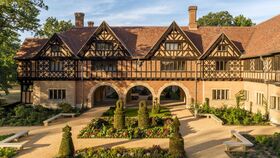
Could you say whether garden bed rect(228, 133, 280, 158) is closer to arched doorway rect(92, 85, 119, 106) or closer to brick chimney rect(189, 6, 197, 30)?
brick chimney rect(189, 6, 197, 30)

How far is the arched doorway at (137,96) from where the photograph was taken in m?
42.9

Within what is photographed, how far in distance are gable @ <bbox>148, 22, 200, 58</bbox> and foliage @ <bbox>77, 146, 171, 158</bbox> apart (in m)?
20.7

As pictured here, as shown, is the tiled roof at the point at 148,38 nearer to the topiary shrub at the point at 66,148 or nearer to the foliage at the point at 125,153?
the foliage at the point at 125,153

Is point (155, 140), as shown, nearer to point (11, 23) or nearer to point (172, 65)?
point (172, 65)

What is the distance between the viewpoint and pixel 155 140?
832 inches

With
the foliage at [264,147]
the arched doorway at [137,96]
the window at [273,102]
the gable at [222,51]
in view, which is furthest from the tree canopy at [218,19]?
the foliage at [264,147]

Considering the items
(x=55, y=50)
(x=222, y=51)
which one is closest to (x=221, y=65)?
(x=222, y=51)

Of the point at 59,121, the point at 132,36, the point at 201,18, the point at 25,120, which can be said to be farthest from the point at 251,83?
the point at 201,18

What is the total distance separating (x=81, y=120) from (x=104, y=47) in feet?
37.2

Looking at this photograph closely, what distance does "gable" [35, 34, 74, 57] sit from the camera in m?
36.2

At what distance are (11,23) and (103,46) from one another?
11.0 m

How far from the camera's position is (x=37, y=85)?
36.8 meters

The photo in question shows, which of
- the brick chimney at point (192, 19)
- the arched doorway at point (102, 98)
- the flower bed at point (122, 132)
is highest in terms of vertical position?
the brick chimney at point (192, 19)

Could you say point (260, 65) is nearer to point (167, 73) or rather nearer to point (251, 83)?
point (251, 83)
